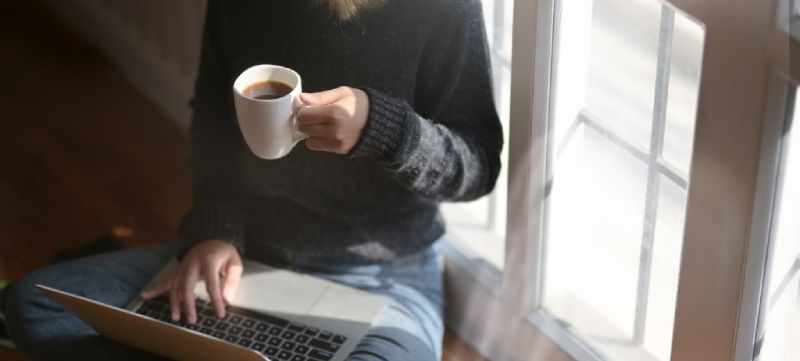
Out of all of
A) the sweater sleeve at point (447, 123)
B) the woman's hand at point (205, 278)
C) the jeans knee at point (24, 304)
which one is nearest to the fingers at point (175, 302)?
the woman's hand at point (205, 278)

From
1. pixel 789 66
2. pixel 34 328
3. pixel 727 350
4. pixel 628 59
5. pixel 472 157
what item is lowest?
pixel 34 328

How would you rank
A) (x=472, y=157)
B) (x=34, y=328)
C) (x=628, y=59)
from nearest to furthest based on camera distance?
(x=628, y=59)
(x=472, y=157)
(x=34, y=328)

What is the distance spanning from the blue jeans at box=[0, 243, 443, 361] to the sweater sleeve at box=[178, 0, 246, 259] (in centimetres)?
10

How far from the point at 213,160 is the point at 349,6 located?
0.40m

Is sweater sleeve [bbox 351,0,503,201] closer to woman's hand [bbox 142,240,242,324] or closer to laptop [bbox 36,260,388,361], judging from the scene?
laptop [bbox 36,260,388,361]

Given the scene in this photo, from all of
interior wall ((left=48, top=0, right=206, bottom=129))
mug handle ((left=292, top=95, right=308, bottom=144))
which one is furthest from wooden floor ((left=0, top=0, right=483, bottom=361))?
mug handle ((left=292, top=95, right=308, bottom=144))

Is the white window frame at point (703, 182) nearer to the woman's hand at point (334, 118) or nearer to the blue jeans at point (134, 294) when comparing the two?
the blue jeans at point (134, 294)

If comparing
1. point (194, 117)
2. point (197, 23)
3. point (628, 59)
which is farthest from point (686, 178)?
point (197, 23)

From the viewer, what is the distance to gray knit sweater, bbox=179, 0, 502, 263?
1430 mm

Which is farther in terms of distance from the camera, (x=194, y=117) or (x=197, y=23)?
(x=197, y=23)

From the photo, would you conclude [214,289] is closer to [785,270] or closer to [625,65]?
[625,65]

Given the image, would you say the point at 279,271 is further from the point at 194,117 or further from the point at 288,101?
the point at 288,101

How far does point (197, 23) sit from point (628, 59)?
1.11m

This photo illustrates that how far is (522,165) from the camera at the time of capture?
5.16 ft
